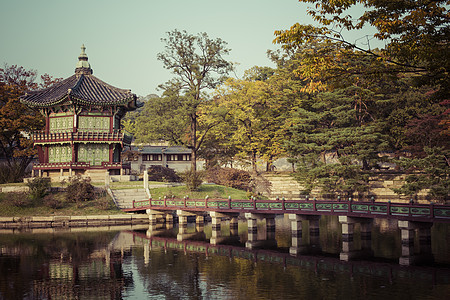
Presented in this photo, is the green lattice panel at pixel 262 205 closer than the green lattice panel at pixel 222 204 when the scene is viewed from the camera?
Yes

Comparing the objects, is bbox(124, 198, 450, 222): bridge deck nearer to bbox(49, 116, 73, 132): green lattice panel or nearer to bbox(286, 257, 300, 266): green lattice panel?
bbox(286, 257, 300, 266): green lattice panel

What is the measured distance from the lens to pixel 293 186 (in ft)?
207

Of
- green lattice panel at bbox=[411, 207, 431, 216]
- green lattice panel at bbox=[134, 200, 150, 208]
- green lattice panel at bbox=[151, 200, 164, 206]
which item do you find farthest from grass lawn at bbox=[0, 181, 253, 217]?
green lattice panel at bbox=[411, 207, 431, 216]

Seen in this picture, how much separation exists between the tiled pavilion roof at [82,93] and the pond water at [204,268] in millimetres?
23005

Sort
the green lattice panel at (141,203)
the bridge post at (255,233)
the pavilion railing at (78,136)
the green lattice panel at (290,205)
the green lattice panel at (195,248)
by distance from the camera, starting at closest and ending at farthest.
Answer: the green lattice panel at (195,248)
the bridge post at (255,233)
the green lattice panel at (290,205)
the green lattice panel at (141,203)
the pavilion railing at (78,136)

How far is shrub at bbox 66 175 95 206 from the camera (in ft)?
147

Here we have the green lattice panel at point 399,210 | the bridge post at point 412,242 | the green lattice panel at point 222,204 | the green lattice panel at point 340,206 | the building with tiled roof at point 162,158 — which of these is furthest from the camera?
the building with tiled roof at point 162,158

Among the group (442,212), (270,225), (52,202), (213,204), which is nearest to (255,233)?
(270,225)

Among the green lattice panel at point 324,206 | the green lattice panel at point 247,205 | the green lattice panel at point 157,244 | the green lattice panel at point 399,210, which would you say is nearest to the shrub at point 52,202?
the green lattice panel at point 157,244

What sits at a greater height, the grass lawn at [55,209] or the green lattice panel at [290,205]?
the green lattice panel at [290,205]

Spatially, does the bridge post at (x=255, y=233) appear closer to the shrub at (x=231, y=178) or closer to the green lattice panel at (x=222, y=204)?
the green lattice panel at (x=222, y=204)

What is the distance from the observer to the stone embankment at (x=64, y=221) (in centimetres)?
4125

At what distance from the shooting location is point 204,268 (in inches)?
977

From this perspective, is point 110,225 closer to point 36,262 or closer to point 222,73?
point 36,262
